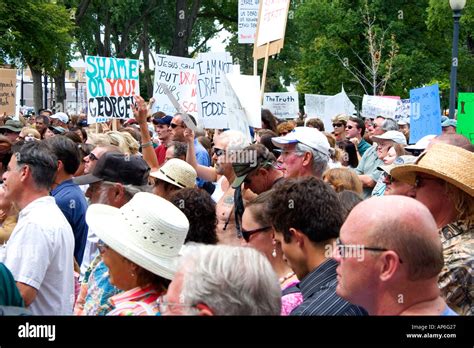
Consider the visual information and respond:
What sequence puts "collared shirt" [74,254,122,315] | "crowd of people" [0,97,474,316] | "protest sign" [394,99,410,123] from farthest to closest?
1. "protest sign" [394,99,410,123]
2. "collared shirt" [74,254,122,315]
3. "crowd of people" [0,97,474,316]

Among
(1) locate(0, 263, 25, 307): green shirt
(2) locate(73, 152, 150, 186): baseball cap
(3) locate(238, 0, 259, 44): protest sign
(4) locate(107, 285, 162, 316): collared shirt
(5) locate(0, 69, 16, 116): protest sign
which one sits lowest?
(4) locate(107, 285, 162, 316): collared shirt

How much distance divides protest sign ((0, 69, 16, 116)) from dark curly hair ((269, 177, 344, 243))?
12503mm

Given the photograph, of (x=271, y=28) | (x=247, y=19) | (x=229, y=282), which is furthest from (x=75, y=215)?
(x=247, y=19)

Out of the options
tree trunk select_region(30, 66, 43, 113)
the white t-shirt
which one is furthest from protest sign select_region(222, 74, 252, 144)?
tree trunk select_region(30, 66, 43, 113)

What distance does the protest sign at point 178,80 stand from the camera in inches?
509

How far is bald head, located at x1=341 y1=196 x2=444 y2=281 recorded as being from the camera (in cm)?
257

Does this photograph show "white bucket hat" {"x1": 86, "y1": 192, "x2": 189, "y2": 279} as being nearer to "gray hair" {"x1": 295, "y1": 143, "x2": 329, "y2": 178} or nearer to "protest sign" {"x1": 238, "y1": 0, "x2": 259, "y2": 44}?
"gray hair" {"x1": 295, "y1": 143, "x2": 329, "y2": 178}

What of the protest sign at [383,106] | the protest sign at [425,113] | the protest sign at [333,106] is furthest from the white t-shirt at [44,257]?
the protest sign at [333,106]

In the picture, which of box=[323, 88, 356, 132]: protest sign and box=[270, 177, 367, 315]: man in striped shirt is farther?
box=[323, 88, 356, 132]: protest sign

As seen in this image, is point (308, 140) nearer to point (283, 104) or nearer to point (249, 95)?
point (249, 95)

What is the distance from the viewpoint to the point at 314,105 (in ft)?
59.4

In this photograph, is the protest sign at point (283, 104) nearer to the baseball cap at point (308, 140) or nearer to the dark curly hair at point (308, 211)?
the baseball cap at point (308, 140)

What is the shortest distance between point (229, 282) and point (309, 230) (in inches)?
49.1
